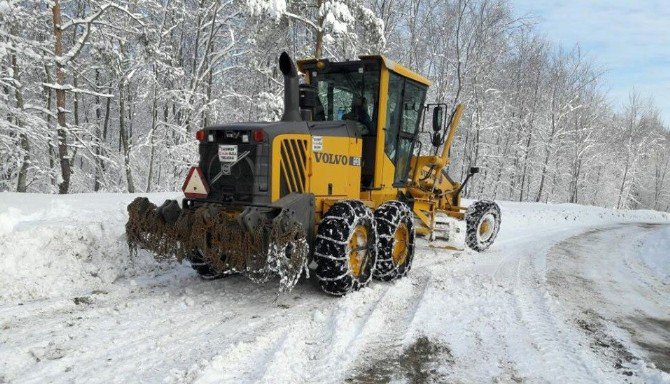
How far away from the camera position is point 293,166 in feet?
17.3

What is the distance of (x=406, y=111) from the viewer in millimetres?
7156

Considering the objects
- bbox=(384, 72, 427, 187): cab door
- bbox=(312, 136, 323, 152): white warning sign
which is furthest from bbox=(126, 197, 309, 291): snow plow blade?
bbox=(384, 72, 427, 187): cab door

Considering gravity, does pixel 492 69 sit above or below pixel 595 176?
above

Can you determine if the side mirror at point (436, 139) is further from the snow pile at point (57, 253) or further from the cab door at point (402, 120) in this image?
the snow pile at point (57, 253)

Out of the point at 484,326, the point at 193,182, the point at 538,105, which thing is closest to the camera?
the point at 484,326

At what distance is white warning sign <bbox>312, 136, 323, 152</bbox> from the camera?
5454 mm

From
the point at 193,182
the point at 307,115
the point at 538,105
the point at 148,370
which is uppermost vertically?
the point at 538,105

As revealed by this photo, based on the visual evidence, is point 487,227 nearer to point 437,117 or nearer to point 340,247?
point 437,117

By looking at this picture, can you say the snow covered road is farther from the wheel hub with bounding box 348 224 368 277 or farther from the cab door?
the cab door

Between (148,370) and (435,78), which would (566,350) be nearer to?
(148,370)

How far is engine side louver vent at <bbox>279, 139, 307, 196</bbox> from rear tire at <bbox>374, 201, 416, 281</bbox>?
4.13 feet

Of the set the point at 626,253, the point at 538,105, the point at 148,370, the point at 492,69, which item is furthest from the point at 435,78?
the point at 148,370

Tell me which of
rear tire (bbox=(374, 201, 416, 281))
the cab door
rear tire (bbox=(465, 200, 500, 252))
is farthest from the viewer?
rear tire (bbox=(465, 200, 500, 252))

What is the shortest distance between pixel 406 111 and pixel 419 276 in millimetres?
2539
